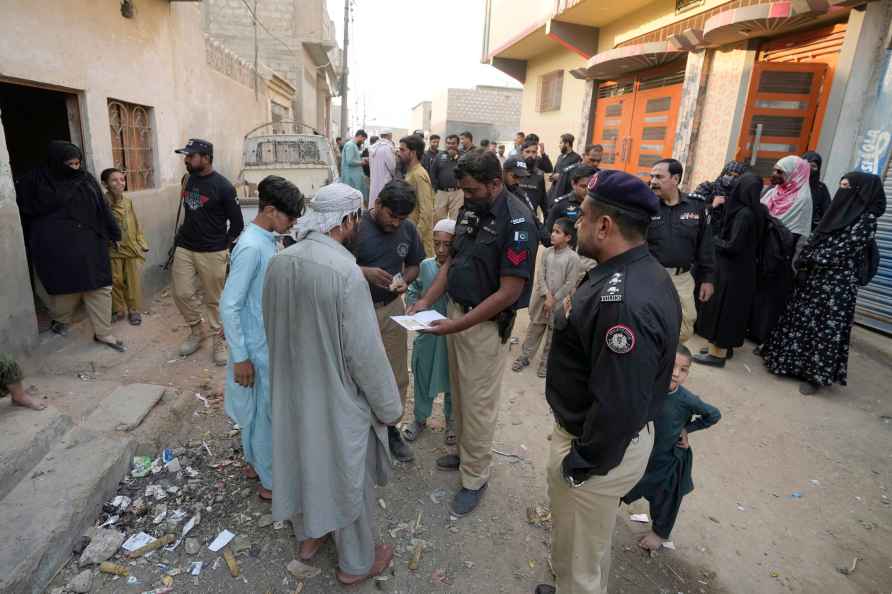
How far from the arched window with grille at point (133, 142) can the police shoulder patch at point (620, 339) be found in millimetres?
6060

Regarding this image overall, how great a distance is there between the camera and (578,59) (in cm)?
→ 1176

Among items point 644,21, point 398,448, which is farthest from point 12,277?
point 644,21

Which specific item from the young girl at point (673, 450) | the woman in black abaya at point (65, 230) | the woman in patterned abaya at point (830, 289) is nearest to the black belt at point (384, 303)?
the young girl at point (673, 450)

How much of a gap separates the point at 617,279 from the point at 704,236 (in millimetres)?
2723

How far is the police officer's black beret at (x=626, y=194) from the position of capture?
5.09 ft

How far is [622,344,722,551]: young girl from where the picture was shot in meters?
2.46

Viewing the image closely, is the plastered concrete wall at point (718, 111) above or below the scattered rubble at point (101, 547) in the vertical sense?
above

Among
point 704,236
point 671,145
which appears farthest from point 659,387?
point 671,145

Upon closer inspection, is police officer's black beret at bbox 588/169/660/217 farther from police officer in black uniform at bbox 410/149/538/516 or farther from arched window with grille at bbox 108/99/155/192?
arched window with grille at bbox 108/99/155/192

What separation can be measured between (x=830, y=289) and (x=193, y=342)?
5.99m

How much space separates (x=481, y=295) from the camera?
107 inches

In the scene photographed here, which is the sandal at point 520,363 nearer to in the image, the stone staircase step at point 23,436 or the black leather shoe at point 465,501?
the black leather shoe at point 465,501

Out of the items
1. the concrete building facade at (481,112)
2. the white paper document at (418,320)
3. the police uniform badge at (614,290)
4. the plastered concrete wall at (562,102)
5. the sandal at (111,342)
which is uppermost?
the concrete building facade at (481,112)

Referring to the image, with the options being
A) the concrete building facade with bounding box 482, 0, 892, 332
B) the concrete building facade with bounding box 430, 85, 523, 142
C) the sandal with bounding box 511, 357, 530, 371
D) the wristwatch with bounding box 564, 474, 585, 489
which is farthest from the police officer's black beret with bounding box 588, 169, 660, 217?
the concrete building facade with bounding box 430, 85, 523, 142
